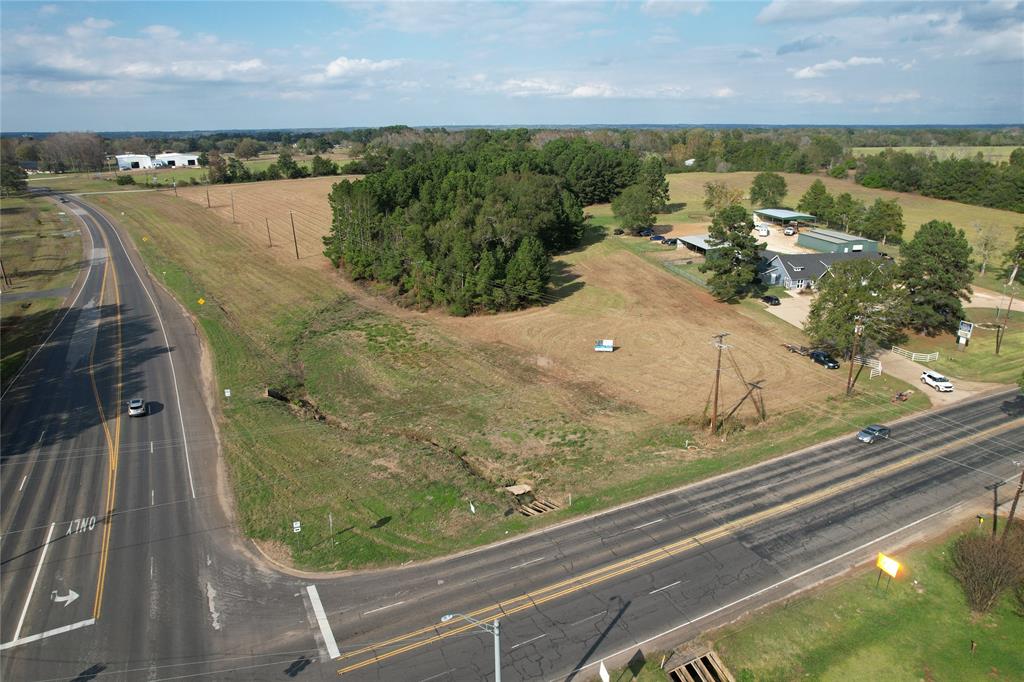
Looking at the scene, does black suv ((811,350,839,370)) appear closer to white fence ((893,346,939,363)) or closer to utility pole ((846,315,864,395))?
utility pole ((846,315,864,395))

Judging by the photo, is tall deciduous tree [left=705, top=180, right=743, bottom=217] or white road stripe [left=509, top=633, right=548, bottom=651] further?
tall deciduous tree [left=705, top=180, right=743, bottom=217]

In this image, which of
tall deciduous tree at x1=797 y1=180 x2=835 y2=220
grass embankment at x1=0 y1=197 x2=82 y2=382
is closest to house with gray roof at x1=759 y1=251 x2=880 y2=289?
tall deciduous tree at x1=797 y1=180 x2=835 y2=220

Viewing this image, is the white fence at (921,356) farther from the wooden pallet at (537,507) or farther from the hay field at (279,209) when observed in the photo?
the hay field at (279,209)

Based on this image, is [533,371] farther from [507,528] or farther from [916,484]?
[916,484]

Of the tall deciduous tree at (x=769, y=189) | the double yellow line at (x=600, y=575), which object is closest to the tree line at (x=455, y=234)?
the double yellow line at (x=600, y=575)

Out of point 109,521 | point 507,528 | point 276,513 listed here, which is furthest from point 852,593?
point 109,521

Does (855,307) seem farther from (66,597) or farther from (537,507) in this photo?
(66,597)
